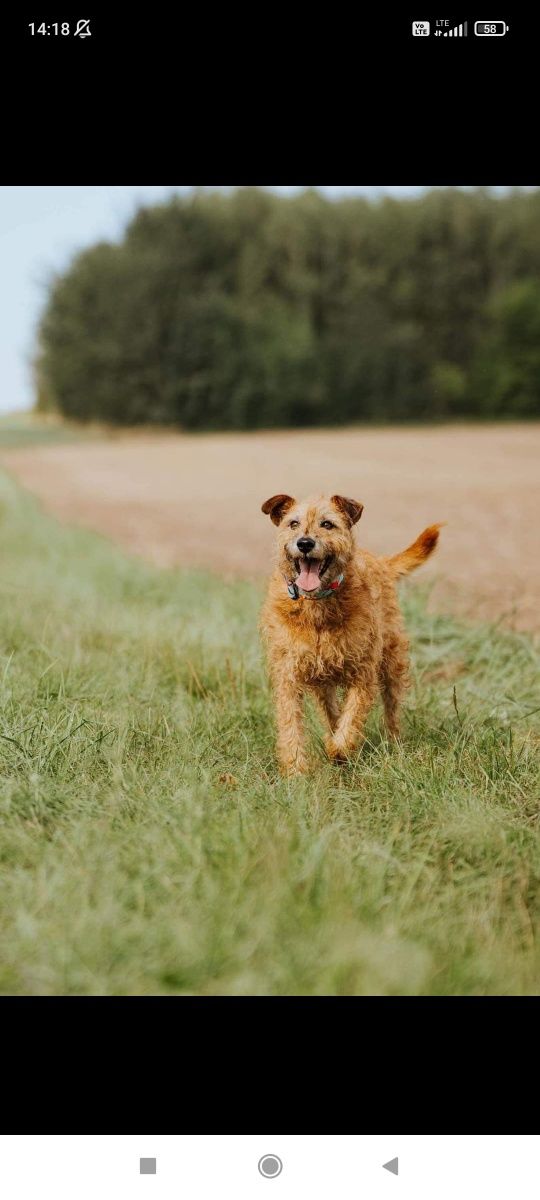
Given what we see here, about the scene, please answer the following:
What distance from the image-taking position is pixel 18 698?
11.9 feet

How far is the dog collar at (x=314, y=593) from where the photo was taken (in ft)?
10.9

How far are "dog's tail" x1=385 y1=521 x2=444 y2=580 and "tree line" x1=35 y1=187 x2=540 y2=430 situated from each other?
84.0 ft

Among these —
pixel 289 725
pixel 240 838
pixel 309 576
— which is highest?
pixel 309 576

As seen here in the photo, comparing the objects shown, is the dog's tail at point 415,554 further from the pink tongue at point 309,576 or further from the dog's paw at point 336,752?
the dog's paw at point 336,752

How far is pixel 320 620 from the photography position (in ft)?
11.3

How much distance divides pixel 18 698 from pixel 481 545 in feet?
21.5
